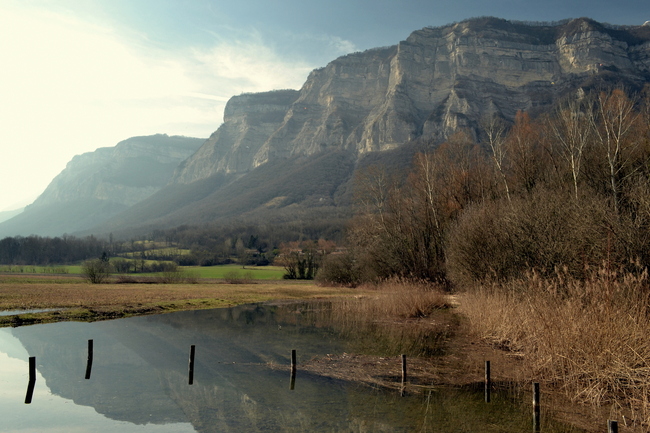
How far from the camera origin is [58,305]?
107 ft

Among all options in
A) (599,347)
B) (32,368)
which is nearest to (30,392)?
(32,368)

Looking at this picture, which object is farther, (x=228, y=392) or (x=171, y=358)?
(x=171, y=358)

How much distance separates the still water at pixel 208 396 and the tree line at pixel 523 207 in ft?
22.2

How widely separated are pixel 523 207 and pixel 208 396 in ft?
66.7

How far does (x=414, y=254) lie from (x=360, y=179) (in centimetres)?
1119

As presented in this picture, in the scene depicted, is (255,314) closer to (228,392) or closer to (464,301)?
(464,301)

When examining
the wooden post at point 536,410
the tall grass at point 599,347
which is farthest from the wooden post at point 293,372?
the tall grass at point 599,347

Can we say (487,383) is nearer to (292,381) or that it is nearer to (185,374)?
(292,381)

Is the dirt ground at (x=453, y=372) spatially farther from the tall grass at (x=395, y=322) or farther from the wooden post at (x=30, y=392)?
the wooden post at (x=30, y=392)

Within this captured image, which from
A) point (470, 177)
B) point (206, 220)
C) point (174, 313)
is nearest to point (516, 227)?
point (470, 177)

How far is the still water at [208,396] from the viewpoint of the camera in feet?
35.8

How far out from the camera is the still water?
10.9 m

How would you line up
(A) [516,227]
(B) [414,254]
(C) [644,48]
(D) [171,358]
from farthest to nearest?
(C) [644,48] < (B) [414,254] < (A) [516,227] < (D) [171,358]

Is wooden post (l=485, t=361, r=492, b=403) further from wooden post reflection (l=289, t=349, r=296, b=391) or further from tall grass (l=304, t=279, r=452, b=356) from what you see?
wooden post reflection (l=289, t=349, r=296, b=391)
